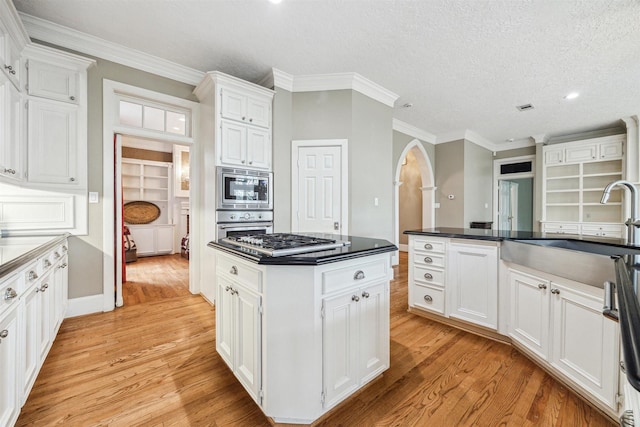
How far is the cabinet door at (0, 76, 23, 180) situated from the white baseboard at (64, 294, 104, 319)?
4.15 feet

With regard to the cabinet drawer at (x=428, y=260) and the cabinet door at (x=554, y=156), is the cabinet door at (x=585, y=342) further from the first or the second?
the cabinet door at (x=554, y=156)

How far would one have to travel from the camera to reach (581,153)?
5.50 m

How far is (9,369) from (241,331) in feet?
3.21

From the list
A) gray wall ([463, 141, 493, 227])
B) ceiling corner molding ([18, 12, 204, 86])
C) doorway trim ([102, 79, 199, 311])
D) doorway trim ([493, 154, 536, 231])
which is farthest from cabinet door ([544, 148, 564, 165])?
doorway trim ([102, 79, 199, 311])

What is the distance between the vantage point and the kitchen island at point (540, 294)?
1396 mm

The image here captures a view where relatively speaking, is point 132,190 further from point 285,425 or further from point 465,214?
point 465,214

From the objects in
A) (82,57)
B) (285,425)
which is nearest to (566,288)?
(285,425)

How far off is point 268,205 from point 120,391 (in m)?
2.13

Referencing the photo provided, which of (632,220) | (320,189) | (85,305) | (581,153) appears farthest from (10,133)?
(581,153)

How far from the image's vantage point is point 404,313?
2.84 m

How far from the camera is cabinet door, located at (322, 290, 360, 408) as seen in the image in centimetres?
136

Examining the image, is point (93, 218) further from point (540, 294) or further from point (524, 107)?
point (524, 107)

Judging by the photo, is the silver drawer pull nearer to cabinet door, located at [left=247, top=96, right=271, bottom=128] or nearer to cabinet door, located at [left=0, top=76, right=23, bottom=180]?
cabinet door, located at [left=0, top=76, right=23, bottom=180]

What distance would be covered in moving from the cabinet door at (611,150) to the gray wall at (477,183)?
1970 millimetres
